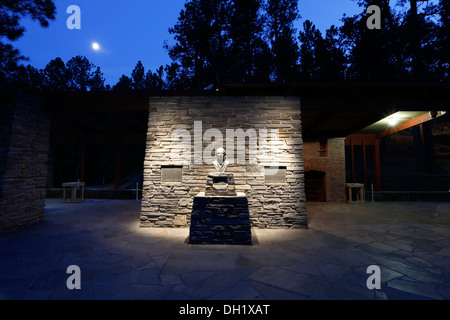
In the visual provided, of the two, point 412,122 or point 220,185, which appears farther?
point 412,122

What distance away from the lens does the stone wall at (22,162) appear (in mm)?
4818

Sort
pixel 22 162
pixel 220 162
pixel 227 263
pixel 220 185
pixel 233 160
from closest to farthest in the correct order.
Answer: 1. pixel 227 263
2. pixel 220 185
3. pixel 220 162
4. pixel 22 162
5. pixel 233 160

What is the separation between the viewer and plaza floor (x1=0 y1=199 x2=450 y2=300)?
2.33 metres

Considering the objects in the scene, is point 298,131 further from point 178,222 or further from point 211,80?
point 211,80

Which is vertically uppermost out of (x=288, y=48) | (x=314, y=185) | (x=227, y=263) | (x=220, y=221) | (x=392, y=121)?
(x=288, y=48)

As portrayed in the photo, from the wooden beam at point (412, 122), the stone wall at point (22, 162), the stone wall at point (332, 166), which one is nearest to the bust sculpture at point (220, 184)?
the stone wall at point (22, 162)

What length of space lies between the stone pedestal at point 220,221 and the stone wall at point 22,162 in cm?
469

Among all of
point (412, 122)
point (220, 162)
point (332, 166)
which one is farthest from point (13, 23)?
point (412, 122)

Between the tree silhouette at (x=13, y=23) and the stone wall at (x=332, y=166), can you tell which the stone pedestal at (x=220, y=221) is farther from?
the stone wall at (x=332, y=166)

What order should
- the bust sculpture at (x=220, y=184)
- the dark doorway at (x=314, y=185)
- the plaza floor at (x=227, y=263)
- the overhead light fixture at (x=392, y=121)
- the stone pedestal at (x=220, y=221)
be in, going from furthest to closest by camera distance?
the dark doorway at (x=314, y=185) → the overhead light fixture at (x=392, y=121) → the bust sculpture at (x=220, y=184) → the stone pedestal at (x=220, y=221) → the plaza floor at (x=227, y=263)

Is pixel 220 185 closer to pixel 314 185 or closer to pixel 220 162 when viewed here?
pixel 220 162

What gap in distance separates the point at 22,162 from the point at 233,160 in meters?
5.56

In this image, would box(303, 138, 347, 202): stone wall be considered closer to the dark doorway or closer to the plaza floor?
the dark doorway

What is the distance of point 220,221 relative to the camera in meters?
4.17
